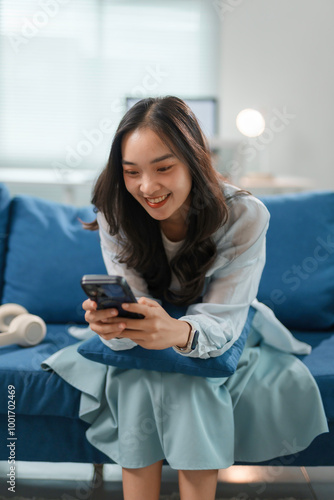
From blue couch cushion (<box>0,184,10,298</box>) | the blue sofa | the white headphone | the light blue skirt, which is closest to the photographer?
the light blue skirt

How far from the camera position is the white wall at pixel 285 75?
3.24 meters

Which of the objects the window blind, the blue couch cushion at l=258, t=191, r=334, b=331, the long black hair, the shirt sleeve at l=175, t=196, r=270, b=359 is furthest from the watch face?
the window blind

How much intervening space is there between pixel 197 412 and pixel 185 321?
193mm

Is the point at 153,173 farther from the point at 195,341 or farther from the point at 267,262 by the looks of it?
the point at 267,262

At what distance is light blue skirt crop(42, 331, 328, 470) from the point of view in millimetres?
1136

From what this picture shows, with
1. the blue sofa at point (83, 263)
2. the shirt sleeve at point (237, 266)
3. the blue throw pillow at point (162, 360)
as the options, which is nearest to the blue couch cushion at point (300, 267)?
the blue sofa at point (83, 263)

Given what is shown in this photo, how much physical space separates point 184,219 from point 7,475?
880 millimetres

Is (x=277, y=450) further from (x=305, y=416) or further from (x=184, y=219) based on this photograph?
(x=184, y=219)

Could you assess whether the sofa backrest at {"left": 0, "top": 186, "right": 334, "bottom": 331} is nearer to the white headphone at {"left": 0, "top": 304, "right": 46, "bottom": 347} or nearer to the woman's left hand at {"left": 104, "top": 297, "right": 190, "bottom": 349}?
the white headphone at {"left": 0, "top": 304, "right": 46, "bottom": 347}

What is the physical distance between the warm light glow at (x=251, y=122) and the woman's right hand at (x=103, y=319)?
2.52 metres

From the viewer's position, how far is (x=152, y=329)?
1061 millimetres

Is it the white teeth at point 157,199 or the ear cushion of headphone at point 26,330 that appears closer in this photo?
the white teeth at point 157,199

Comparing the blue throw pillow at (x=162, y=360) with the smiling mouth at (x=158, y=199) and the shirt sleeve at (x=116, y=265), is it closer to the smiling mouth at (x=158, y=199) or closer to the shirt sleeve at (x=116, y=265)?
the shirt sleeve at (x=116, y=265)


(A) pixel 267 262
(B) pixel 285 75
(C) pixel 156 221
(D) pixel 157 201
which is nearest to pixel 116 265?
(C) pixel 156 221
